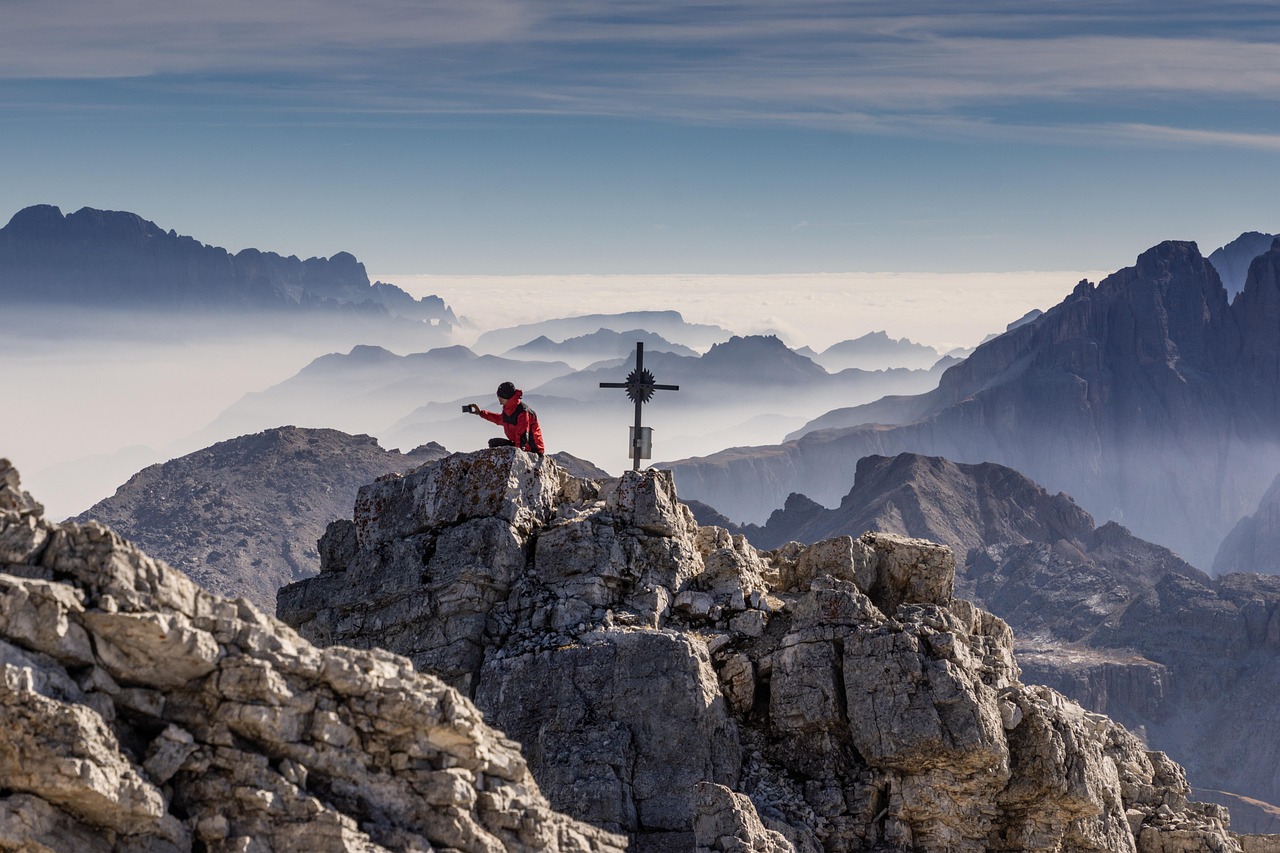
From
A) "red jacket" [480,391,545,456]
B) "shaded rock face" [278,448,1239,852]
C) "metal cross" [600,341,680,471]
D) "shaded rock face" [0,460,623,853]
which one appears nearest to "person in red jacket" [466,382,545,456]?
"red jacket" [480,391,545,456]

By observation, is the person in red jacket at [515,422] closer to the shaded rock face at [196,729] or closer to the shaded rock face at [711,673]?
the shaded rock face at [711,673]

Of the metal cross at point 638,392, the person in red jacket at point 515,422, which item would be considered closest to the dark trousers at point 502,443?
the person in red jacket at point 515,422

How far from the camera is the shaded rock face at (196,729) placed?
20578mm

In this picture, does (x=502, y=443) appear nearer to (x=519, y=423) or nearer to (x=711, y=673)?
(x=519, y=423)

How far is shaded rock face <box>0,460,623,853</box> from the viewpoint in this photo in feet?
67.5

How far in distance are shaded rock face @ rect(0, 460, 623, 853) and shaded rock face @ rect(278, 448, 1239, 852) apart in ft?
27.2

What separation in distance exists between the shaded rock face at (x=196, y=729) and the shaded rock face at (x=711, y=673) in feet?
27.2

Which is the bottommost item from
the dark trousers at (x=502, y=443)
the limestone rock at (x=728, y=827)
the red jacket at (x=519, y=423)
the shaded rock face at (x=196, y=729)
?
the limestone rock at (x=728, y=827)

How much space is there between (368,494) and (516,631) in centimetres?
616

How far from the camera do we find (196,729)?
22078 mm

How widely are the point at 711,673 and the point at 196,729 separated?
14.9 m

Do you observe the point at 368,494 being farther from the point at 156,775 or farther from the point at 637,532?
the point at 156,775

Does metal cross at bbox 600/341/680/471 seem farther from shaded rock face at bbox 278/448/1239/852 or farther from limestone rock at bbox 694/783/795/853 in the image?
limestone rock at bbox 694/783/795/853

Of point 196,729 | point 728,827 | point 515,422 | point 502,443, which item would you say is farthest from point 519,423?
point 196,729
